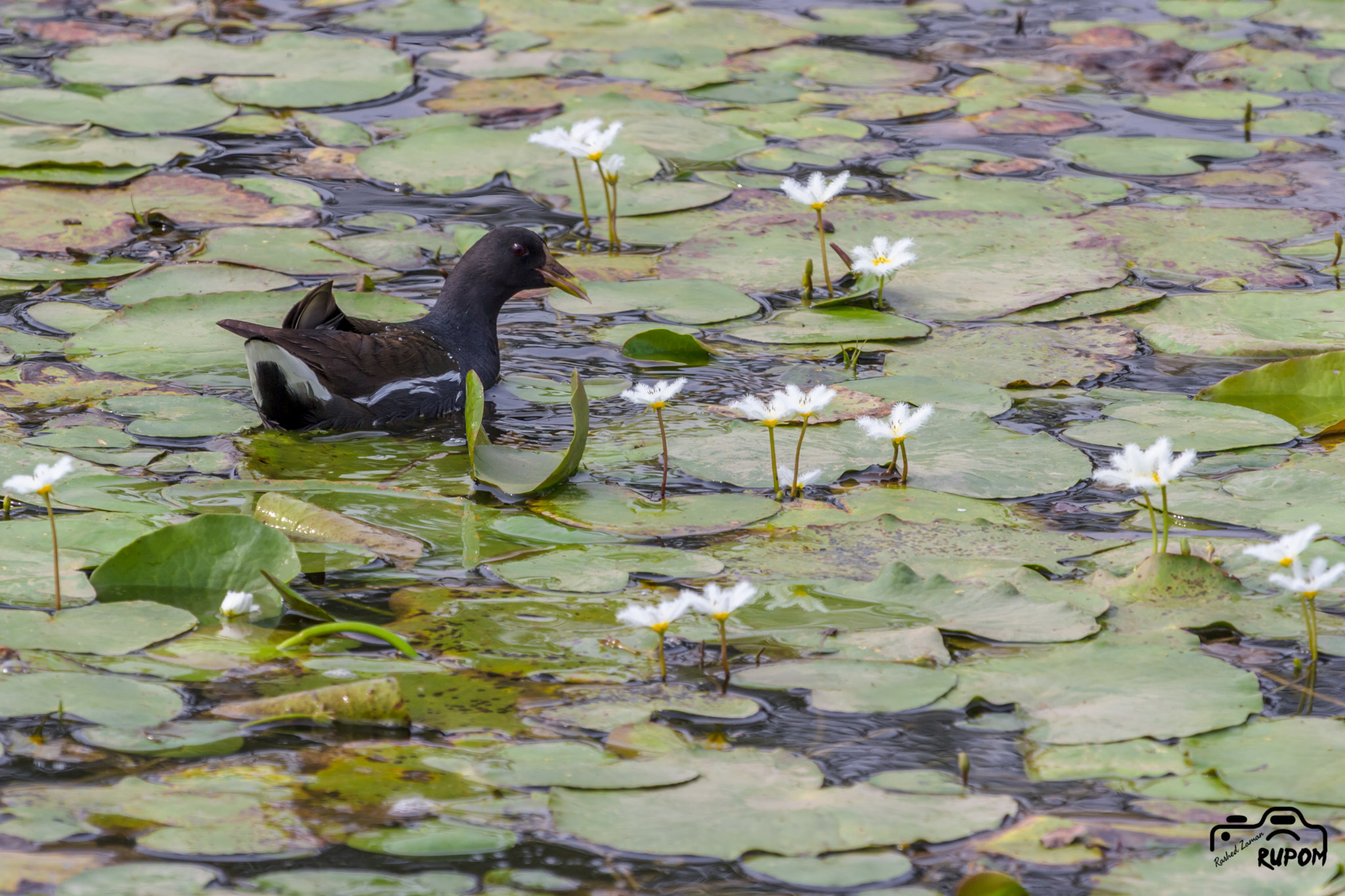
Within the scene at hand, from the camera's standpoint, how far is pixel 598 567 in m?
3.13

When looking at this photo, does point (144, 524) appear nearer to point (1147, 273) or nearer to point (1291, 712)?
point (1291, 712)

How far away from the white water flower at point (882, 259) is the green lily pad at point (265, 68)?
9.36 ft

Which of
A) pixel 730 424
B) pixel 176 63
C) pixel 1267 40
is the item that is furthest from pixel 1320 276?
pixel 176 63

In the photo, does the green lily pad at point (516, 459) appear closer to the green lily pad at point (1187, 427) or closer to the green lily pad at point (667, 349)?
the green lily pad at point (667, 349)

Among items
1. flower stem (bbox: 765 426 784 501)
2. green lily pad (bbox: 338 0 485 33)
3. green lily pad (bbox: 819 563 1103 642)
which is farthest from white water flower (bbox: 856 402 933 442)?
green lily pad (bbox: 338 0 485 33)

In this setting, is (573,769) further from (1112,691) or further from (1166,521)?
(1166,521)

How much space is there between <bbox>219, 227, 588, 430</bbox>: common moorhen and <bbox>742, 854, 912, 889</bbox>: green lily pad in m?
2.18

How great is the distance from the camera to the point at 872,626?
9.52ft

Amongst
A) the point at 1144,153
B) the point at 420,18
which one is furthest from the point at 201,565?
the point at 420,18

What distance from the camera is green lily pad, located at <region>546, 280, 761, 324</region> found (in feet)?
15.5

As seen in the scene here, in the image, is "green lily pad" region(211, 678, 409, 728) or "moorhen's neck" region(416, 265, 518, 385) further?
"moorhen's neck" region(416, 265, 518, 385)

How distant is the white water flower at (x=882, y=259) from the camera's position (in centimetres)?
450

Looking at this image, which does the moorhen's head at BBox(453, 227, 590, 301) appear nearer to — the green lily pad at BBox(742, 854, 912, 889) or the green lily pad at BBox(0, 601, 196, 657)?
the green lily pad at BBox(0, 601, 196, 657)

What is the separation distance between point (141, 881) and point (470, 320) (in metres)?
2.67
